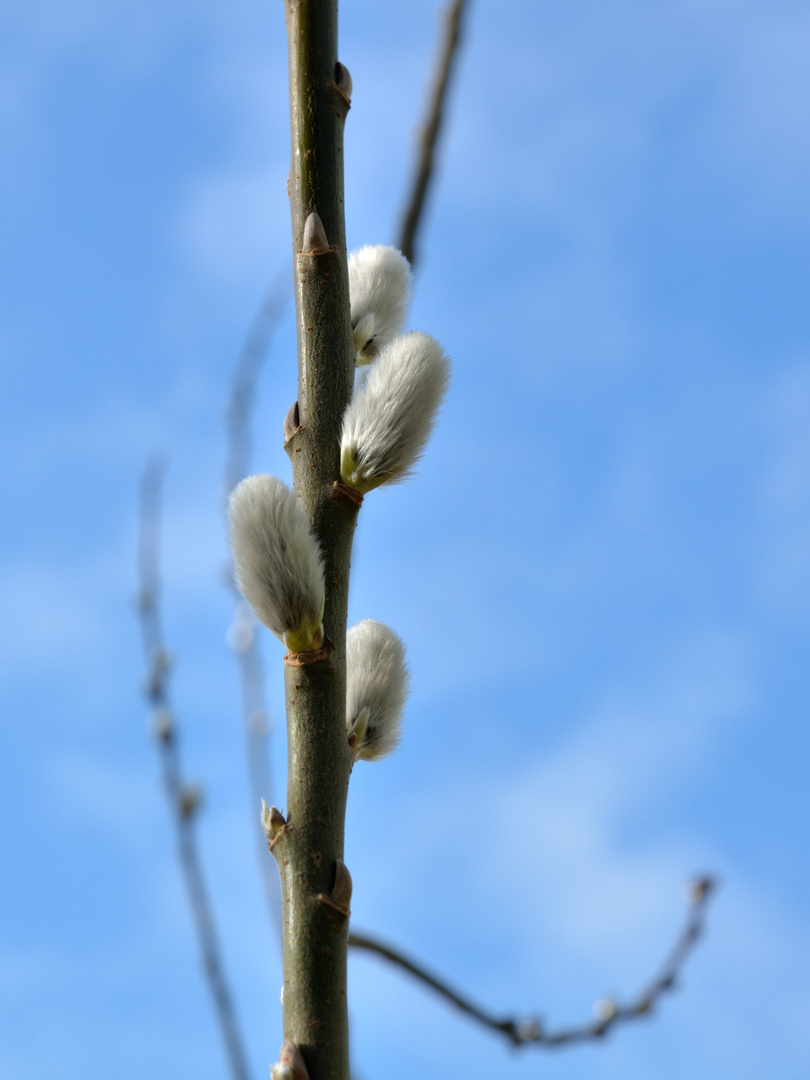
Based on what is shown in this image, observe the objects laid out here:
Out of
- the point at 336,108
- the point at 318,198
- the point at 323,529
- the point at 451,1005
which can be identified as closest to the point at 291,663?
the point at 323,529

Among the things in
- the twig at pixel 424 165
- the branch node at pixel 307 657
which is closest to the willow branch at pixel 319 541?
the branch node at pixel 307 657

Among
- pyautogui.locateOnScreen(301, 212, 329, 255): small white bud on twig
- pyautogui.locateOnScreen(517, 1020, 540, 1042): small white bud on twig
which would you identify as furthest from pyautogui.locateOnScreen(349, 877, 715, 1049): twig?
pyautogui.locateOnScreen(301, 212, 329, 255): small white bud on twig

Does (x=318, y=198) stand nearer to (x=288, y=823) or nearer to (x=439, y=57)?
(x=288, y=823)

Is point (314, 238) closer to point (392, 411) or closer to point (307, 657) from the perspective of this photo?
point (392, 411)

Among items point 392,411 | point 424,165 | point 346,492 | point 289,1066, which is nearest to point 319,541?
point 346,492

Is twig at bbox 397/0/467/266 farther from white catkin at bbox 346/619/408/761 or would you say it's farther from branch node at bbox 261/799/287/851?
branch node at bbox 261/799/287/851

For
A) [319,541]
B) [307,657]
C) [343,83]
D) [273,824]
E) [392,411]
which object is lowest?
[273,824]

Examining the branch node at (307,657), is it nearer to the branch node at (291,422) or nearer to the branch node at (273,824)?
the branch node at (273,824)
